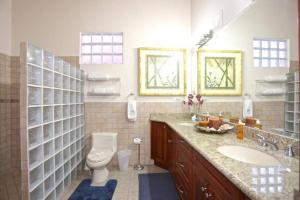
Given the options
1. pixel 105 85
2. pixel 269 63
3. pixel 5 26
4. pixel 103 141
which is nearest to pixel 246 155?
pixel 269 63

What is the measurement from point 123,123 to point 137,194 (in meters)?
1.31

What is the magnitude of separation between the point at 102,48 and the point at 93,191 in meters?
2.48

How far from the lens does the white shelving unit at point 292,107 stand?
1130 mm

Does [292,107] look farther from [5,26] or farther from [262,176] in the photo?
[5,26]

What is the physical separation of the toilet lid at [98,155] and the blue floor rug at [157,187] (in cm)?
66

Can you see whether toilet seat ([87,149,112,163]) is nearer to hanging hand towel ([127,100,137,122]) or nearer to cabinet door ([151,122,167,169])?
hanging hand towel ([127,100,137,122])

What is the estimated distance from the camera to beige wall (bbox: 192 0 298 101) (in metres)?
1.21

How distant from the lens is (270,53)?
1.41 meters

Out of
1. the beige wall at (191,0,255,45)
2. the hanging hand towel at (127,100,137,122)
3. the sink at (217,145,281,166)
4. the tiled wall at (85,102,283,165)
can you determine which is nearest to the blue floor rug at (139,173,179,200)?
the tiled wall at (85,102,283,165)

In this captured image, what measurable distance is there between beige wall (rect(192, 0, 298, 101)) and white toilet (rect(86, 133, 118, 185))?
2.08 metres

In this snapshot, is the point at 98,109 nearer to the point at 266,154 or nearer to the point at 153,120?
the point at 153,120

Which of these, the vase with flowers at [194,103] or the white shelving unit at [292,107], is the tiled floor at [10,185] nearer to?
the vase with flowers at [194,103]

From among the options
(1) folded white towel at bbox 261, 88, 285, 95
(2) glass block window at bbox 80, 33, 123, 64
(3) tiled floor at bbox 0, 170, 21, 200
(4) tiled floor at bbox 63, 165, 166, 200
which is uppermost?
(2) glass block window at bbox 80, 33, 123, 64

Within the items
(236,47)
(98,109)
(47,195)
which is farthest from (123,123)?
(236,47)
